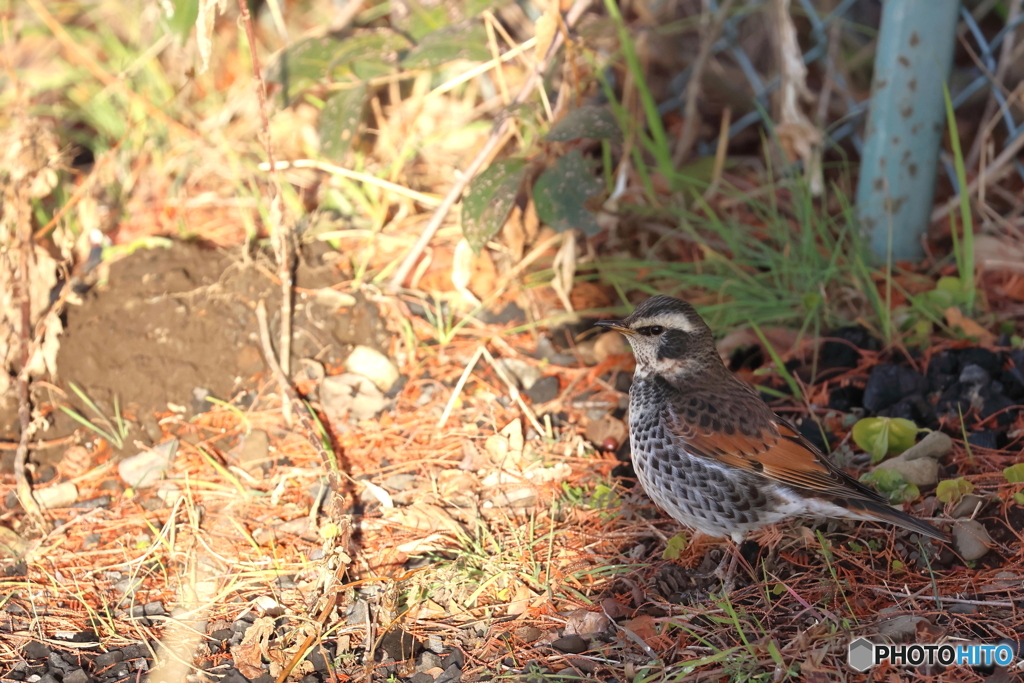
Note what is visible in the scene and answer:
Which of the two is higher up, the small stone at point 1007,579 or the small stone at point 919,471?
the small stone at point 919,471

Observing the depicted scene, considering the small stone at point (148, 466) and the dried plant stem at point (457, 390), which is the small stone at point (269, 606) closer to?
the small stone at point (148, 466)

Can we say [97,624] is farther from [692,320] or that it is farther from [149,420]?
[692,320]

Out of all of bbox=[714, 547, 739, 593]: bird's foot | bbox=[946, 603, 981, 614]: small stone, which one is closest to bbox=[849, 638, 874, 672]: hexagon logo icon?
bbox=[946, 603, 981, 614]: small stone

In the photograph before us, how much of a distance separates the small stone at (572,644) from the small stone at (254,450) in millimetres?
1665

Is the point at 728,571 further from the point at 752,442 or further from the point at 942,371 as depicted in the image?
the point at 942,371

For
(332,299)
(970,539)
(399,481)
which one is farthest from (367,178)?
(970,539)

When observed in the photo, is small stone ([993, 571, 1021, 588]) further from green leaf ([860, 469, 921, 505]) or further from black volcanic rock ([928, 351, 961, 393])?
black volcanic rock ([928, 351, 961, 393])

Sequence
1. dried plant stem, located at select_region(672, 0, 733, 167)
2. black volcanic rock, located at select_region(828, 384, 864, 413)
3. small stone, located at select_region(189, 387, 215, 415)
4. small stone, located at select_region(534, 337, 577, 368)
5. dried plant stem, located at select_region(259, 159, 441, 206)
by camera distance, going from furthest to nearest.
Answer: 1. dried plant stem, located at select_region(672, 0, 733, 167)
2. dried plant stem, located at select_region(259, 159, 441, 206)
3. small stone, located at select_region(534, 337, 577, 368)
4. small stone, located at select_region(189, 387, 215, 415)
5. black volcanic rock, located at select_region(828, 384, 864, 413)

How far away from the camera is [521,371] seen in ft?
14.4

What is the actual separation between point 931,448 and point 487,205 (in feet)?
7.19

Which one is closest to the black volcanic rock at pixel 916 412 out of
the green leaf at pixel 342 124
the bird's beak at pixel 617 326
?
the bird's beak at pixel 617 326

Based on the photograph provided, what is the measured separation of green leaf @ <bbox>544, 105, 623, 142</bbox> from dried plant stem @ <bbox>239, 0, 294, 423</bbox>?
4.22 feet

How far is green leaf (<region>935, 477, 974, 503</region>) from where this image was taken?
3.25 meters

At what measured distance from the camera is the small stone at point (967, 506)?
10.7ft
